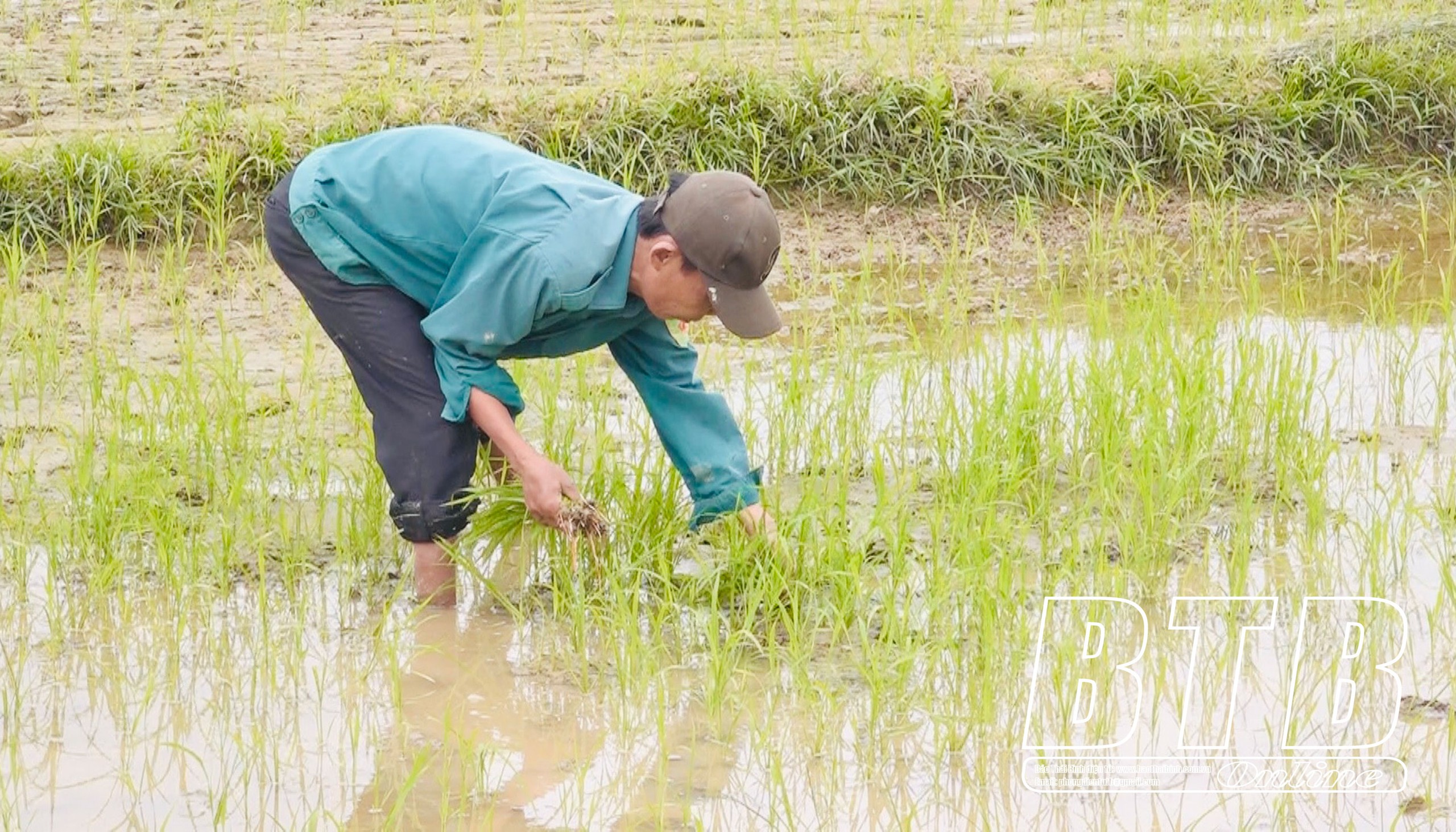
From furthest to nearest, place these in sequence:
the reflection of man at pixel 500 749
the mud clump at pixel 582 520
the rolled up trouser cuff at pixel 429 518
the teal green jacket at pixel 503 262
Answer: the rolled up trouser cuff at pixel 429 518
the mud clump at pixel 582 520
the teal green jacket at pixel 503 262
the reflection of man at pixel 500 749

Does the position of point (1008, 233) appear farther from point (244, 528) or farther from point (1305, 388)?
point (244, 528)

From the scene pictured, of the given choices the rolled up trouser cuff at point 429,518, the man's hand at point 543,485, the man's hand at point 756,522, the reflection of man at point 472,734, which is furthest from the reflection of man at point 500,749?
the man's hand at point 756,522

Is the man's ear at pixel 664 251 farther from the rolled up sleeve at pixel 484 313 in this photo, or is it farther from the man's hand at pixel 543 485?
the man's hand at pixel 543 485

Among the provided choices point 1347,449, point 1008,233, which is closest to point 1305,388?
point 1347,449

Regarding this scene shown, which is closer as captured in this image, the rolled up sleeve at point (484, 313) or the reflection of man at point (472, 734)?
the reflection of man at point (472, 734)

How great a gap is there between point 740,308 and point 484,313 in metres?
0.45

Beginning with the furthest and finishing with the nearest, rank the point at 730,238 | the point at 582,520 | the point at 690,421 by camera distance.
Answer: the point at 690,421 → the point at 582,520 → the point at 730,238

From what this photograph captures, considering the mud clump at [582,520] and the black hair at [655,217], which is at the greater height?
the black hair at [655,217]

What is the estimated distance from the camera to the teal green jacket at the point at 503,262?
310cm

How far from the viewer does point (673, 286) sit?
311 cm

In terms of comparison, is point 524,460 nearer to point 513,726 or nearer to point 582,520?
point 582,520

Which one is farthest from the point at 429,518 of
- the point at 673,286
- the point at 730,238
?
the point at 730,238

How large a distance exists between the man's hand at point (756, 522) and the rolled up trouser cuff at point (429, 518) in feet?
1.73

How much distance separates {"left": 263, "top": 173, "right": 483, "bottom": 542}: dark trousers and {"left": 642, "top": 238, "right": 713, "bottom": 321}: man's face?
486 mm
